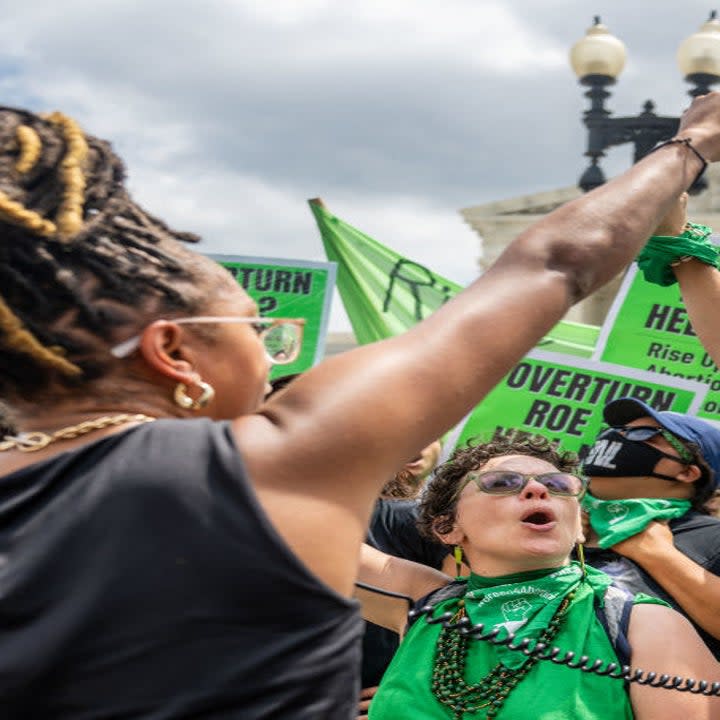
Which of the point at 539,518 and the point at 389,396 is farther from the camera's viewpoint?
the point at 539,518

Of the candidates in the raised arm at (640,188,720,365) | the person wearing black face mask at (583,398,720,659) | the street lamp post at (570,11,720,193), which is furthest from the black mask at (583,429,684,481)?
the street lamp post at (570,11,720,193)

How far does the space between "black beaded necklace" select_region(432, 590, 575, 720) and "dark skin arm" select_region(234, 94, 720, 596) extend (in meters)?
1.51

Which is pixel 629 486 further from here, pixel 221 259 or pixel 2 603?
pixel 221 259

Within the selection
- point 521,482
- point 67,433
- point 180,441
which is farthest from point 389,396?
point 521,482

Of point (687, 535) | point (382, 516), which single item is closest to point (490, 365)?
point (687, 535)

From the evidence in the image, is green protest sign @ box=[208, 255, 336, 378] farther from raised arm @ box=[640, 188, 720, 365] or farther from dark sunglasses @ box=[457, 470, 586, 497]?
raised arm @ box=[640, 188, 720, 365]

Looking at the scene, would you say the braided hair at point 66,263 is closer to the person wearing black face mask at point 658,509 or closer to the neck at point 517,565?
the neck at point 517,565

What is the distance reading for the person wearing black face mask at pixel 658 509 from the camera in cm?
327

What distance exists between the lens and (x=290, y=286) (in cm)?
693

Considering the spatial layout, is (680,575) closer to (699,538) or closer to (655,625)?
(699,538)

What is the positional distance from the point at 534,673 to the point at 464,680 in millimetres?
164

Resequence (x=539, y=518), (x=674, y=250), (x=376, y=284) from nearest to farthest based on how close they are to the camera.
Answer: (x=674, y=250)
(x=539, y=518)
(x=376, y=284)

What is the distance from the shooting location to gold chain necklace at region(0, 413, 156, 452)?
4.83 feet

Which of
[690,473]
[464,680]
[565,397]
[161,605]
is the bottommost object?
[565,397]
